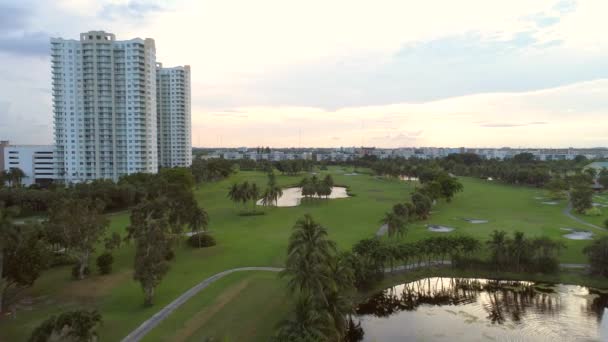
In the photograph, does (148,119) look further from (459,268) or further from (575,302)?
(575,302)

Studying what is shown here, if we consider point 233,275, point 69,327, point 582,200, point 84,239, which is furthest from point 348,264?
point 582,200

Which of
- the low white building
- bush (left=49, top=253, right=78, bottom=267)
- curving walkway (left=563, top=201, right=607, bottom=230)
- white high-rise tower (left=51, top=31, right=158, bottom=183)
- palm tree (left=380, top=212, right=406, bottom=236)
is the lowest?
bush (left=49, top=253, right=78, bottom=267)

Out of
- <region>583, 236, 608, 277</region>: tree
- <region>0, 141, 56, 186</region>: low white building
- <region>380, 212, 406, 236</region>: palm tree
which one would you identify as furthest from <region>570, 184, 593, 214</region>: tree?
<region>0, 141, 56, 186</region>: low white building

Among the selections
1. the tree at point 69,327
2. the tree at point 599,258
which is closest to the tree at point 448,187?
the tree at point 599,258

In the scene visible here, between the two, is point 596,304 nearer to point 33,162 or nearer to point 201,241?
point 201,241

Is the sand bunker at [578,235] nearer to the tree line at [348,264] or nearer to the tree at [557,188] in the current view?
the tree line at [348,264]

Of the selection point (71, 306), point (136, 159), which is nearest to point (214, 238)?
point (71, 306)

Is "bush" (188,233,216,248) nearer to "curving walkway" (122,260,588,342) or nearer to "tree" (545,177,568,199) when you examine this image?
"curving walkway" (122,260,588,342)
